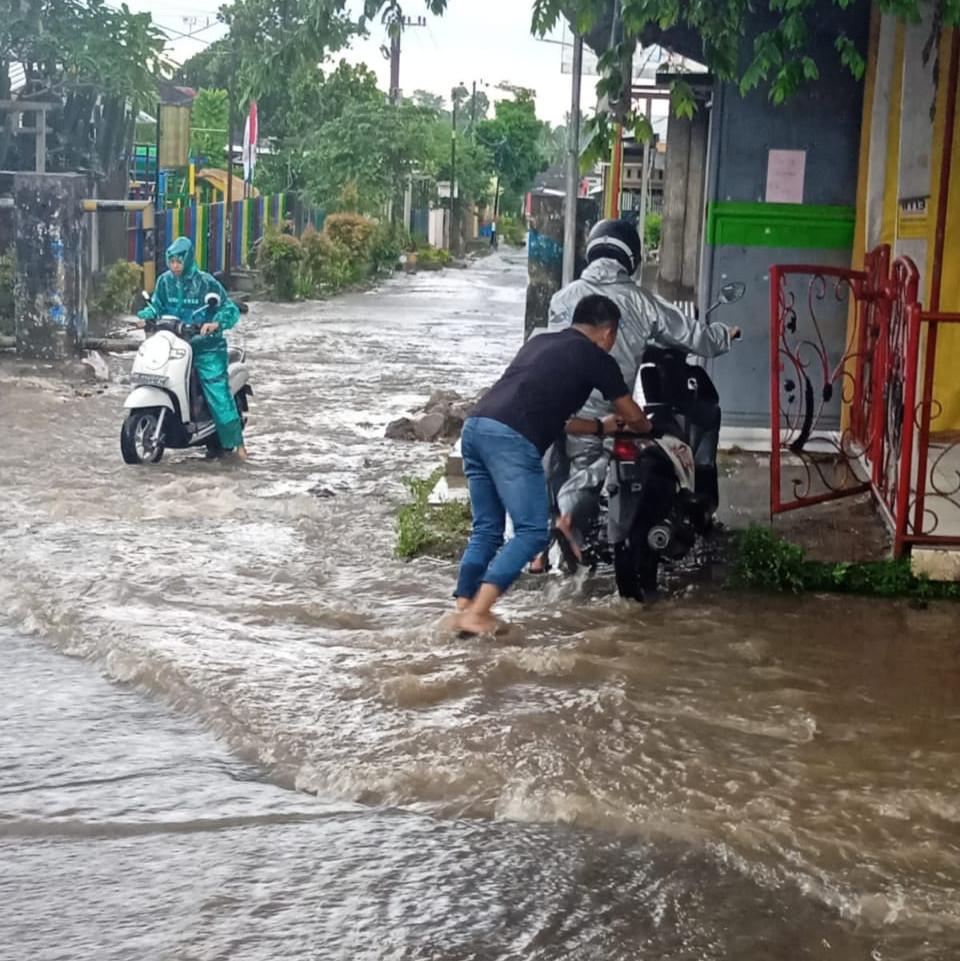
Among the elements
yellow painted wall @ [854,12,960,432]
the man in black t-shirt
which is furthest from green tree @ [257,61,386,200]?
the man in black t-shirt

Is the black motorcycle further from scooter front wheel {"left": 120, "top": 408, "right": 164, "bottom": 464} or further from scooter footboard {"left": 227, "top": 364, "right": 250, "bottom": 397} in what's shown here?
scooter footboard {"left": 227, "top": 364, "right": 250, "bottom": 397}

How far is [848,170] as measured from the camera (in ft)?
32.2

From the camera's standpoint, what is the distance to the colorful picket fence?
23828 mm

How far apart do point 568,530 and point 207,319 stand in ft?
15.4

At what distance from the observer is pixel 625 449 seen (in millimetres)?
6602

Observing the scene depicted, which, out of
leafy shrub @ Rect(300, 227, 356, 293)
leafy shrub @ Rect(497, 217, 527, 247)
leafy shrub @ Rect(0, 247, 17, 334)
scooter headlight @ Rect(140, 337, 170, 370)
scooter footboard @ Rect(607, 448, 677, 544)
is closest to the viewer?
scooter footboard @ Rect(607, 448, 677, 544)

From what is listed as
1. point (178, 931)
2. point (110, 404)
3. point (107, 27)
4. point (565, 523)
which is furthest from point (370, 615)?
point (107, 27)

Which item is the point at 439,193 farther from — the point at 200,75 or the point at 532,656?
the point at 532,656

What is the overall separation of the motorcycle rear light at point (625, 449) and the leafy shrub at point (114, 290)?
14.5 m

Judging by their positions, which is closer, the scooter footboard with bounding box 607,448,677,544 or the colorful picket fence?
the scooter footboard with bounding box 607,448,677,544

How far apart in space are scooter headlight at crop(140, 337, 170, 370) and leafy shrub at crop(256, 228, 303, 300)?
53.9 feet

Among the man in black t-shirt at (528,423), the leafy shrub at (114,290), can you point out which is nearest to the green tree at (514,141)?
the leafy shrub at (114,290)

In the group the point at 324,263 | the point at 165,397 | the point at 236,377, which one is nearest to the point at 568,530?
Answer: the point at 165,397

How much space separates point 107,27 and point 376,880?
21.2 m
